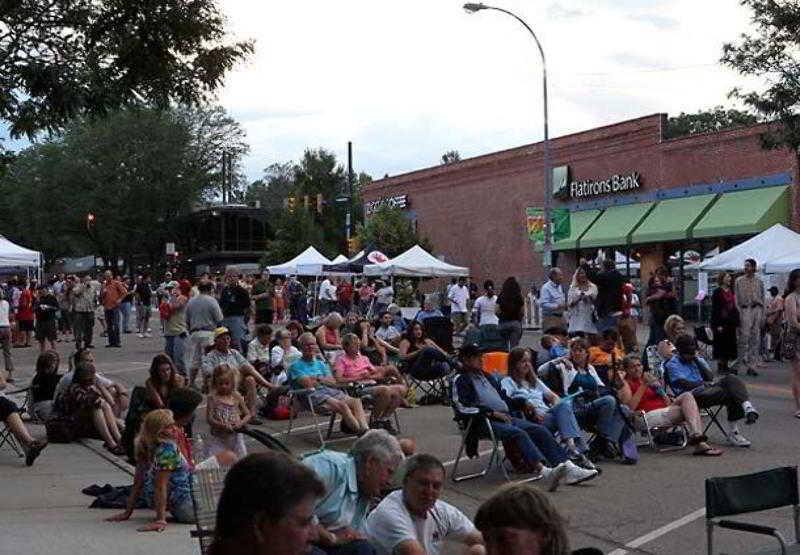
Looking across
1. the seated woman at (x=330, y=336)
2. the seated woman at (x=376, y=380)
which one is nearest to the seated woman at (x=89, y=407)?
the seated woman at (x=376, y=380)

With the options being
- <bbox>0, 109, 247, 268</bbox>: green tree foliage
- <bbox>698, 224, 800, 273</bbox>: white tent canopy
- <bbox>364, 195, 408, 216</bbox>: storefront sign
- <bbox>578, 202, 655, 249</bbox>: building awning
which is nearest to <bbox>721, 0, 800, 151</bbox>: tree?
<bbox>698, 224, 800, 273</bbox>: white tent canopy

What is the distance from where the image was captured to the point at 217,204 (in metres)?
87.3

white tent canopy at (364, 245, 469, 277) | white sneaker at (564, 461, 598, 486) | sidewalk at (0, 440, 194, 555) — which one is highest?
white tent canopy at (364, 245, 469, 277)

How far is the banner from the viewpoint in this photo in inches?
1518

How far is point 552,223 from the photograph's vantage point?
3975 cm

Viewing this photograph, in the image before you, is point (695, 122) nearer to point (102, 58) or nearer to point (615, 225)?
point (615, 225)

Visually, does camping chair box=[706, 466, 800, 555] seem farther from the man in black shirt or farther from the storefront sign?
the storefront sign

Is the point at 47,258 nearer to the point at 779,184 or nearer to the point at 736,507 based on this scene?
the point at 779,184

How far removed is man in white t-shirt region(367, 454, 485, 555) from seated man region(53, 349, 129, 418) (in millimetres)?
7313

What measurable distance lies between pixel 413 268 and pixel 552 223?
9159 mm

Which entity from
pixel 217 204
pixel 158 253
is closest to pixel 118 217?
pixel 158 253

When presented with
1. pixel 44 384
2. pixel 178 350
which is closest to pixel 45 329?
pixel 178 350

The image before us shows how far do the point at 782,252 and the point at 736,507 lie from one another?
669 inches

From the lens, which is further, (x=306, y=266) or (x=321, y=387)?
(x=306, y=266)
